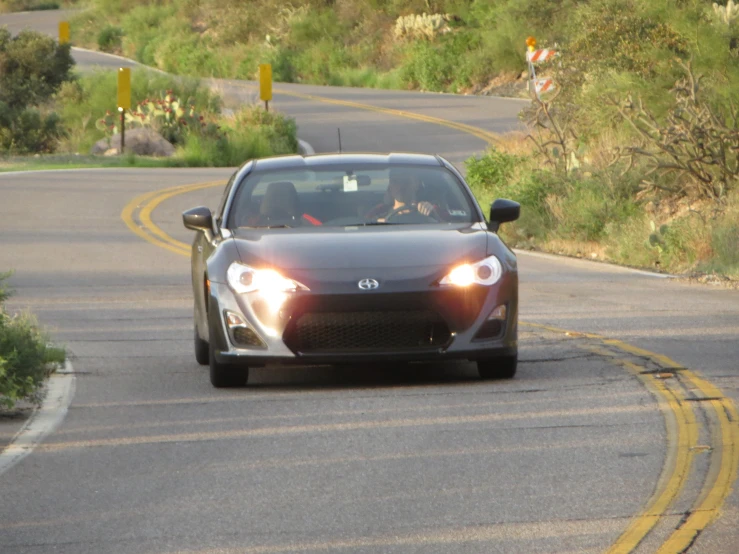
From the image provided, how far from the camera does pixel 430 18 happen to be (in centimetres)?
5788

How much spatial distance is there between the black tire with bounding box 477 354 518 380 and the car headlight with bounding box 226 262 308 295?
4.46ft

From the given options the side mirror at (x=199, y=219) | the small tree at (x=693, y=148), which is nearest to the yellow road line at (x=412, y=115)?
the small tree at (x=693, y=148)

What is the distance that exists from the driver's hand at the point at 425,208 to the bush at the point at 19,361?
2662 mm

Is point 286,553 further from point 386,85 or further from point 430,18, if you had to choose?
point 430,18

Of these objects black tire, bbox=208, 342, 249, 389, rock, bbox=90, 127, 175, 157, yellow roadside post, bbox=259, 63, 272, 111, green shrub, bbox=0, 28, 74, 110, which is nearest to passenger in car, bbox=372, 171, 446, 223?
black tire, bbox=208, 342, 249, 389

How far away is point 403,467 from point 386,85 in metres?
48.1

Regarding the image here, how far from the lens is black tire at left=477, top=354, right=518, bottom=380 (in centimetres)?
959

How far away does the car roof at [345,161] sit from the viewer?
35.4ft

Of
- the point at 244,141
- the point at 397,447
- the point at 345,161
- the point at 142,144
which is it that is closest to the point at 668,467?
the point at 397,447

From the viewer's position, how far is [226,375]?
9.64 metres

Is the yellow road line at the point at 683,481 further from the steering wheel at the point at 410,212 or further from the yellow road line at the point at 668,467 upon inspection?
the steering wheel at the point at 410,212

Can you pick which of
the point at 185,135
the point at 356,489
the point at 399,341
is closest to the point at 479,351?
the point at 399,341

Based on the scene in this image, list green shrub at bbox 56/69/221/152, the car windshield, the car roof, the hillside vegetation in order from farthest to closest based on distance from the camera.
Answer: green shrub at bbox 56/69/221/152 → the hillside vegetation → the car roof → the car windshield

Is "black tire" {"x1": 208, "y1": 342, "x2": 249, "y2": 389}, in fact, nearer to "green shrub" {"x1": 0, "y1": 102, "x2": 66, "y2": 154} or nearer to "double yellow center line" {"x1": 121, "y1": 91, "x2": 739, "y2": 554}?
"double yellow center line" {"x1": 121, "y1": 91, "x2": 739, "y2": 554}
